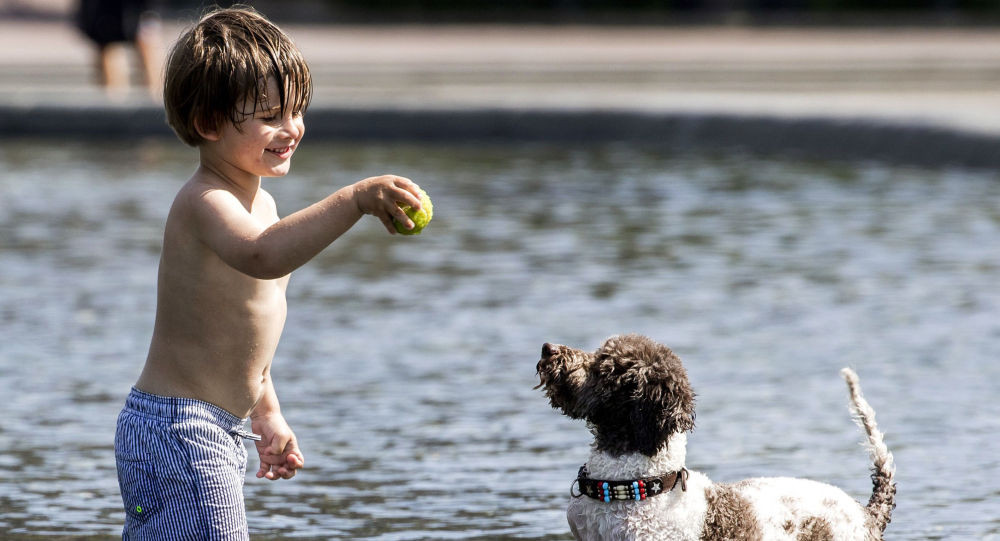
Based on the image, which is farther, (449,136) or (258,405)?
(449,136)

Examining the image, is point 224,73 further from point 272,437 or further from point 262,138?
point 272,437

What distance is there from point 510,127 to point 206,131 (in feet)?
38.4

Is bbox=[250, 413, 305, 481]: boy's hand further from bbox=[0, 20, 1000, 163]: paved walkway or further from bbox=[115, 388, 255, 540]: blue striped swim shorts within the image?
bbox=[0, 20, 1000, 163]: paved walkway

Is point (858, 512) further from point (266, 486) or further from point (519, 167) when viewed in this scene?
point (519, 167)

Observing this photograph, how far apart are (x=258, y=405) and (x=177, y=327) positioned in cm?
43

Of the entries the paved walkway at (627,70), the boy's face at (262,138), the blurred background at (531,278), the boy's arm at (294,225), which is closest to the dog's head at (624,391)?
the boy's arm at (294,225)

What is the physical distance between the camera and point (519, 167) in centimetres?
1338

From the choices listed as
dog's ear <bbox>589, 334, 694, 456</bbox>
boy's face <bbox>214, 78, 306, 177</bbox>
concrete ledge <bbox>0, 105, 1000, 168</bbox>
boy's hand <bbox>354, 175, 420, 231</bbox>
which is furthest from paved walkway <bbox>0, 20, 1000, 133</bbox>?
boy's hand <bbox>354, 175, 420, 231</bbox>

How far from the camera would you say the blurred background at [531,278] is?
5215mm

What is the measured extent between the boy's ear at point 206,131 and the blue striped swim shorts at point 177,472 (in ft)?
1.85

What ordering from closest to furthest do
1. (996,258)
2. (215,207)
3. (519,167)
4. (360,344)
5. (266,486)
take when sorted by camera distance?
(215,207) → (266,486) → (360,344) → (996,258) → (519,167)

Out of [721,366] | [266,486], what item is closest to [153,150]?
[721,366]

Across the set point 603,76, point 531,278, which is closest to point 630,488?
point 531,278

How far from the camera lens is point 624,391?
11.4ft
